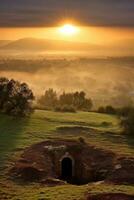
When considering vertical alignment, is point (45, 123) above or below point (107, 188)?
above

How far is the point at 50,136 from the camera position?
2158 inches

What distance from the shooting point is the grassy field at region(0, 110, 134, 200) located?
38.6 metres

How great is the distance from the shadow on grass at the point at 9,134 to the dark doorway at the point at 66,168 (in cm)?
530

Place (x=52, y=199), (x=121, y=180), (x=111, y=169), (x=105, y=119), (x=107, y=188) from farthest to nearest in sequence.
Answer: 1. (x=105, y=119)
2. (x=111, y=169)
3. (x=121, y=180)
4. (x=107, y=188)
5. (x=52, y=199)

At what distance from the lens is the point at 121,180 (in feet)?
141

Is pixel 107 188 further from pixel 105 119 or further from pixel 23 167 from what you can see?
pixel 105 119

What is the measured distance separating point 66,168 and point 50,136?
5.26 m

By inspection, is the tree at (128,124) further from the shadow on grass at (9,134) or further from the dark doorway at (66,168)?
the shadow on grass at (9,134)

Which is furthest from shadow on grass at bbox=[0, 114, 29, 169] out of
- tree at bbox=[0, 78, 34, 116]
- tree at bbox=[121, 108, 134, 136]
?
tree at bbox=[121, 108, 134, 136]

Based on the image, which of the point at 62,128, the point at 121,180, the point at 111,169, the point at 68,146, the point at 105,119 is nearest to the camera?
the point at 121,180

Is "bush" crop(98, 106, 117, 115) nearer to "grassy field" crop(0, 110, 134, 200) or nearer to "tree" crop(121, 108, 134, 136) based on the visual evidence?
"grassy field" crop(0, 110, 134, 200)

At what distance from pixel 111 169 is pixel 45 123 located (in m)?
16.7

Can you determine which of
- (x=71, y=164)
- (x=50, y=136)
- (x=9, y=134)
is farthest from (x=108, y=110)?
(x=71, y=164)

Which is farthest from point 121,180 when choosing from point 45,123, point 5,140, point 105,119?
point 105,119
